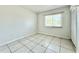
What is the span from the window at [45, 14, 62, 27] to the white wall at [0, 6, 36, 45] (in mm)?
1748

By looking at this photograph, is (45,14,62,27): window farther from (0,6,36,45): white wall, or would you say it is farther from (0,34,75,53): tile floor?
(0,6,36,45): white wall

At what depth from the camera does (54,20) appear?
12.5 ft

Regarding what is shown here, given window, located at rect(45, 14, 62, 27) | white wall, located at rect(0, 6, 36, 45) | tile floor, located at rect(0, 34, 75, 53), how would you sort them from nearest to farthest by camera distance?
tile floor, located at rect(0, 34, 75, 53) < white wall, located at rect(0, 6, 36, 45) < window, located at rect(45, 14, 62, 27)

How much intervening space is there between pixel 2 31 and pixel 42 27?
9.98 feet

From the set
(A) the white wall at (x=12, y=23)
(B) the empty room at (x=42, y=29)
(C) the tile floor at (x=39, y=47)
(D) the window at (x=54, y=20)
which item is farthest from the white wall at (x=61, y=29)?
(A) the white wall at (x=12, y=23)

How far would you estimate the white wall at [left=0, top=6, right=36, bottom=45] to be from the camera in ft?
→ 7.79

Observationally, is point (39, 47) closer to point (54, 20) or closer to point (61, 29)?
point (61, 29)

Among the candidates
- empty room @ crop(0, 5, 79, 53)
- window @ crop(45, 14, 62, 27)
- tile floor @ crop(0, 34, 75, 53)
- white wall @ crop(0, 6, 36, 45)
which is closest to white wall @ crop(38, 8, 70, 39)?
empty room @ crop(0, 5, 79, 53)

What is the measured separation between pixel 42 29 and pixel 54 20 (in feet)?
4.50

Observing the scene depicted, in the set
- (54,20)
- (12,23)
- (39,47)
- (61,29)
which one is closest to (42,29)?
(54,20)

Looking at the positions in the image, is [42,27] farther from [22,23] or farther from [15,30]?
[15,30]

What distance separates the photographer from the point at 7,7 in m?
2.53

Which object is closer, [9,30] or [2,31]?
[2,31]
